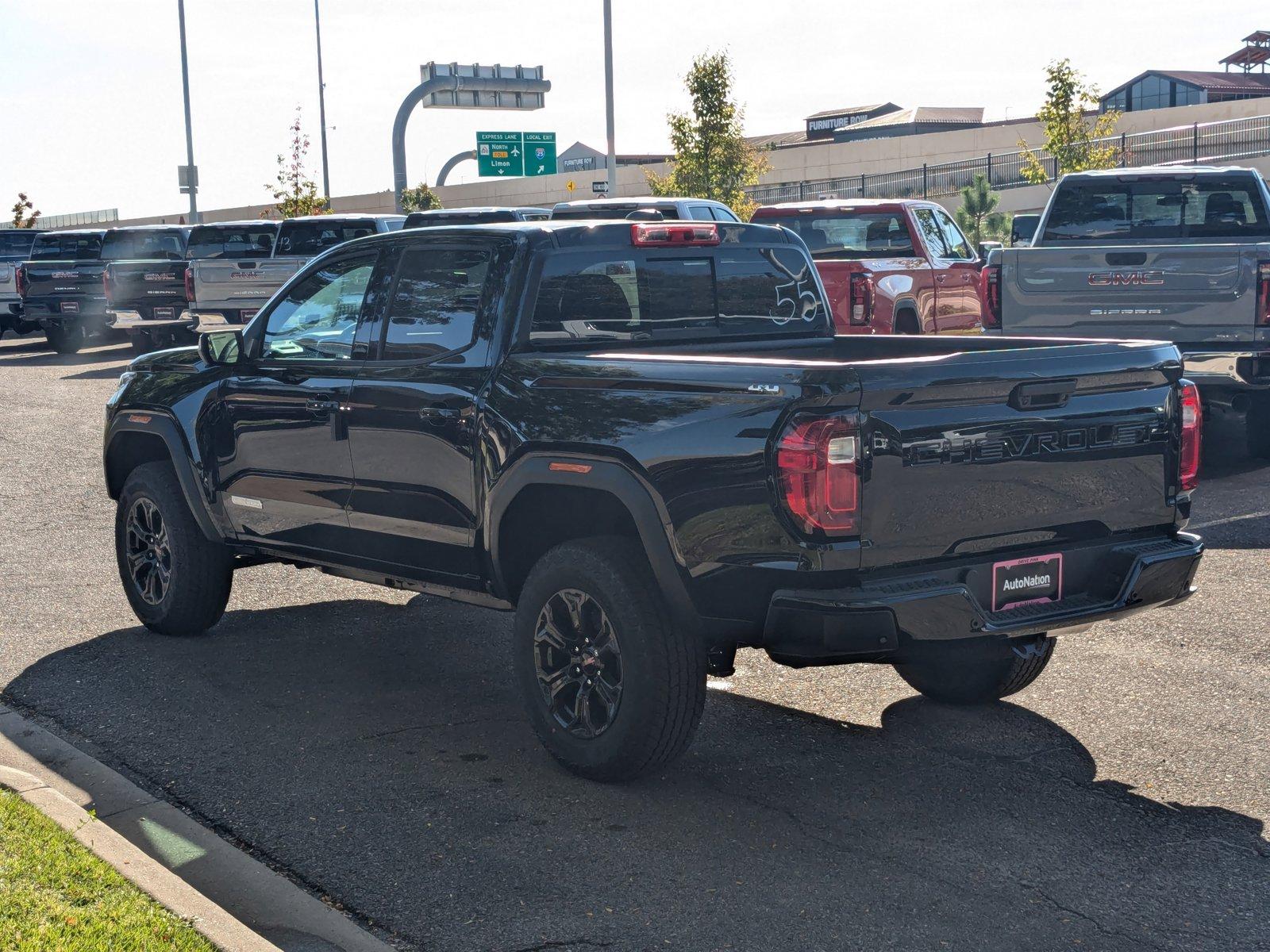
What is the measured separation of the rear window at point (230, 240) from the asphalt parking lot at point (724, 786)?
1801 cm

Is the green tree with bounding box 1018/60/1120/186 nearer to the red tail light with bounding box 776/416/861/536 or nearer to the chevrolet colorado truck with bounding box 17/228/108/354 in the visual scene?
the chevrolet colorado truck with bounding box 17/228/108/354

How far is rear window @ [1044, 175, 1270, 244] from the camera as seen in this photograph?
43.6ft

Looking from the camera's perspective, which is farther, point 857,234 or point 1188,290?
point 857,234

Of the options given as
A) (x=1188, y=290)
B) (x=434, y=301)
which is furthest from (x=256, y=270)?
(x=434, y=301)

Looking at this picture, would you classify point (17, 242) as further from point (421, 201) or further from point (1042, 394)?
point (1042, 394)

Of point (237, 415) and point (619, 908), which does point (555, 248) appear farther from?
point (619, 908)

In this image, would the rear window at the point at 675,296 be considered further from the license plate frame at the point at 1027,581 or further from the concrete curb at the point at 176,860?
the concrete curb at the point at 176,860

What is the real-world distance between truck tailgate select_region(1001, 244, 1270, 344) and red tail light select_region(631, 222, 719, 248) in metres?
6.28

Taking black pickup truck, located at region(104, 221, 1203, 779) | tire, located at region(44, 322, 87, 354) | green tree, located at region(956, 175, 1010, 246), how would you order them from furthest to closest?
green tree, located at region(956, 175, 1010, 246) → tire, located at region(44, 322, 87, 354) → black pickup truck, located at region(104, 221, 1203, 779)

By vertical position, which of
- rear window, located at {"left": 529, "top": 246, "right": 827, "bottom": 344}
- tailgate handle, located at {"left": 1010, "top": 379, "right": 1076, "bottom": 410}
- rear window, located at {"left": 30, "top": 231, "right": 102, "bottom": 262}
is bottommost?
tailgate handle, located at {"left": 1010, "top": 379, "right": 1076, "bottom": 410}

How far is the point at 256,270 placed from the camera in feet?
75.0

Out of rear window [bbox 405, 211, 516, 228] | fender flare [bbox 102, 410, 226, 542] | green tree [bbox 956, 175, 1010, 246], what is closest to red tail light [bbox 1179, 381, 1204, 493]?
fender flare [bbox 102, 410, 226, 542]

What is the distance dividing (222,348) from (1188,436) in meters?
4.29

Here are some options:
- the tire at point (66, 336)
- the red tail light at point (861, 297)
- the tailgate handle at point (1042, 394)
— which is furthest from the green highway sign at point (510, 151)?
the tailgate handle at point (1042, 394)
